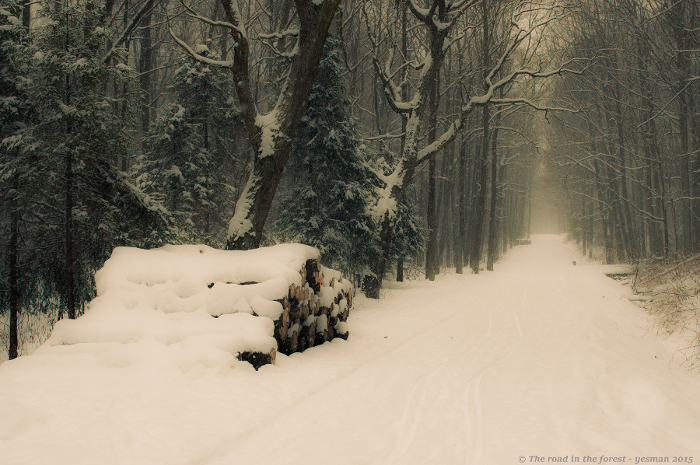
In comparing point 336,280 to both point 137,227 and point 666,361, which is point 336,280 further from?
point 666,361

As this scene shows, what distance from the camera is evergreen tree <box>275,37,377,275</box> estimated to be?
1145 centimetres

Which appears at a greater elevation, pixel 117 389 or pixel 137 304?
pixel 137 304

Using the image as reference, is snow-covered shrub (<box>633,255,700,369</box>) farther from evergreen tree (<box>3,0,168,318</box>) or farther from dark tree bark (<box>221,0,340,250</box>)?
evergreen tree (<box>3,0,168,318</box>)

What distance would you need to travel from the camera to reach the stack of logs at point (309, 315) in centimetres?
568

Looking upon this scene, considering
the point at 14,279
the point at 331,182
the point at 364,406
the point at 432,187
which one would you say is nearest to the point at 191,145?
the point at 331,182

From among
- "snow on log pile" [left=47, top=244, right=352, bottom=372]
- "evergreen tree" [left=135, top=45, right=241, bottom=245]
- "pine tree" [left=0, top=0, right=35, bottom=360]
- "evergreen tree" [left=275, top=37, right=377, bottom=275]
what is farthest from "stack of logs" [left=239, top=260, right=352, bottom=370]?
"evergreen tree" [left=135, top=45, right=241, bottom=245]

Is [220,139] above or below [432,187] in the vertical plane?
above

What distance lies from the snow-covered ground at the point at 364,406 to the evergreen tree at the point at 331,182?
5143 millimetres

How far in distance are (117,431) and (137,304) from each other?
2.62 meters

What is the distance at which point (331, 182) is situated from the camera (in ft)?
38.4

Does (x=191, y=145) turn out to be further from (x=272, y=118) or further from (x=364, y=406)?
(x=364, y=406)

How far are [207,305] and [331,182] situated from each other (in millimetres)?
6898

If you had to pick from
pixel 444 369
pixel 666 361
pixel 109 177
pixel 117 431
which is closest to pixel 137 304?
pixel 117 431

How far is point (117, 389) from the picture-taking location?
4035 mm
